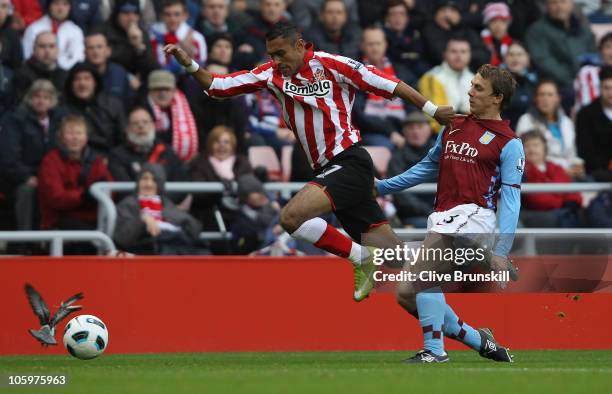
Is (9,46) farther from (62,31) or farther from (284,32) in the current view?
(284,32)

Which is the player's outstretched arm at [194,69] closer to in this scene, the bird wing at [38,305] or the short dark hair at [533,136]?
the bird wing at [38,305]

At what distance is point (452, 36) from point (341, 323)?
5042 mm

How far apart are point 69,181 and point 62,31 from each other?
2.24m

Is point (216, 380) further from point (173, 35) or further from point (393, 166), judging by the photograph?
point (173, 35)

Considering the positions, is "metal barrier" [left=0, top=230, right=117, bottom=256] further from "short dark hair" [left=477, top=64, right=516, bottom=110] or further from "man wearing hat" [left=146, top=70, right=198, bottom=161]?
"short dark hair" [left=477, top=64, right=516, bottom=110]

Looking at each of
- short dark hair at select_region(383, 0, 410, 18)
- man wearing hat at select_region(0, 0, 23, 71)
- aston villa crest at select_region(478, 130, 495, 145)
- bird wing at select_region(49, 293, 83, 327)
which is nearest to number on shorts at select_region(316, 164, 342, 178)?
aston villa crest at select_region(478, 130, 495, 145)

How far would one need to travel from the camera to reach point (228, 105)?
15.2 meters

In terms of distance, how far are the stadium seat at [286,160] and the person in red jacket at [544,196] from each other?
8.61 feet

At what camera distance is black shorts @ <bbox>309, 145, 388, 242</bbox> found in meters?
10.7

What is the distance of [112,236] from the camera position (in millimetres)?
13391

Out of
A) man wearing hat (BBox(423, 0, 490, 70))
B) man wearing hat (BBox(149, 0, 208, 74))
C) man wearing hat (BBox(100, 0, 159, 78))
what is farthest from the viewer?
man wearing hat (BBox(423, 0, 490, 70))

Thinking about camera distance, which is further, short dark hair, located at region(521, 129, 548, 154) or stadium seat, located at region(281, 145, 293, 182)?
stadium seat, located at region(281, 145, 293, 182)

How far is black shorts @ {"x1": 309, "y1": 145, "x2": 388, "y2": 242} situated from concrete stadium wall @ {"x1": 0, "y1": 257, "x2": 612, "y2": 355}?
5.98ft

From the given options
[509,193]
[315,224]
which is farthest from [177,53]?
[509,193]
